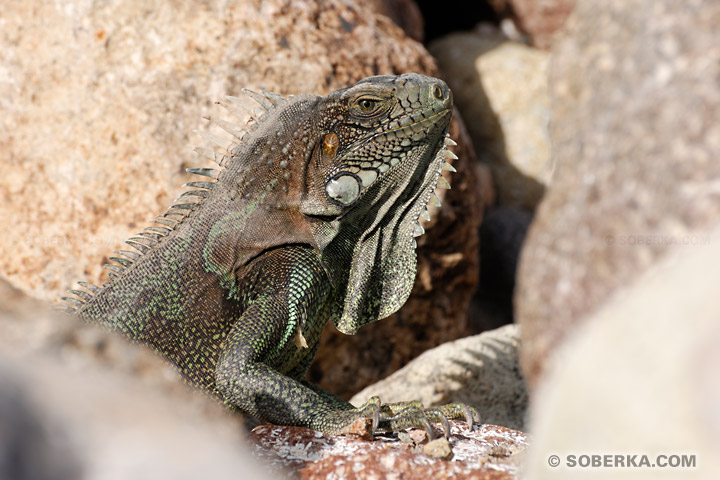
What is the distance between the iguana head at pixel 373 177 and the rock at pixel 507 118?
186 inches

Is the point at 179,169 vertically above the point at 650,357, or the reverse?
the point at 650,357

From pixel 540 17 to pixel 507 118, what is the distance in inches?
96.5

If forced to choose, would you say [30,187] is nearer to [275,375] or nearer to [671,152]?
[275,375]

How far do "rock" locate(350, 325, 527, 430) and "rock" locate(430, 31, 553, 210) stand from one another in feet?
11.9

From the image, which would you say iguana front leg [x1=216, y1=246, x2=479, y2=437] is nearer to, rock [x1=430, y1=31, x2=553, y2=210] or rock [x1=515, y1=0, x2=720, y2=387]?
rock [x1=515, y1=0, x2=720, y2=387]

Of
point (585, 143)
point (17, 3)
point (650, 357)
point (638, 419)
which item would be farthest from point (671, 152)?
point (17, 3)

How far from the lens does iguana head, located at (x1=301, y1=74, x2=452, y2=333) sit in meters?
3.54

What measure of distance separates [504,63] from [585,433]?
7464 mm

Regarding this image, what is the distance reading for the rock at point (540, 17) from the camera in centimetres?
959

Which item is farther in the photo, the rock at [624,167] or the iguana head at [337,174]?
the iguana head at [337,174]

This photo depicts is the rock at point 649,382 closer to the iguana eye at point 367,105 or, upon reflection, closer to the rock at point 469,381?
the iguana eye at point 367,105

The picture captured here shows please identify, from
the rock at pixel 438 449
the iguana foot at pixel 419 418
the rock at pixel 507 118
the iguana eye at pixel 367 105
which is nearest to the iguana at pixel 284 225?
the iguana eye at pixel 367 105

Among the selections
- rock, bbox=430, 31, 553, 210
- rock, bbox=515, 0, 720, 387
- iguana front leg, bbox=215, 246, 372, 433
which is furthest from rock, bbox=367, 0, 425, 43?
rock, bbox=515, 0, 720, 387

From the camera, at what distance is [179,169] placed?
4.54 m
